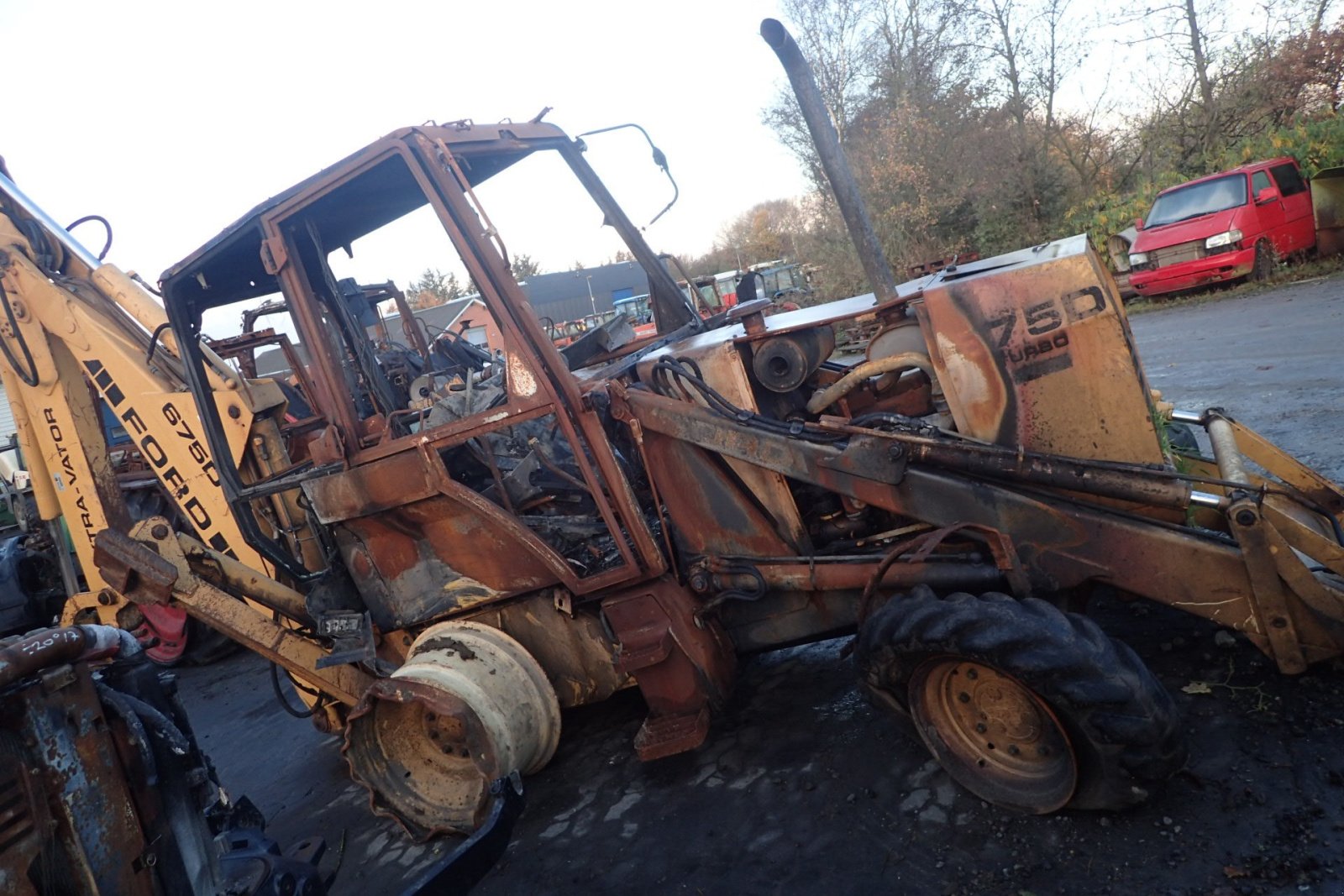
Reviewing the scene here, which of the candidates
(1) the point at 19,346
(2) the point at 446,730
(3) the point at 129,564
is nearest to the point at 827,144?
(2) the point at 446,730

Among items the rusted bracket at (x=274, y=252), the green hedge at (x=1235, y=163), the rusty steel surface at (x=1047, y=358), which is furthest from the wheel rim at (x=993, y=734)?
the green hedge at (x=1235, y=163)

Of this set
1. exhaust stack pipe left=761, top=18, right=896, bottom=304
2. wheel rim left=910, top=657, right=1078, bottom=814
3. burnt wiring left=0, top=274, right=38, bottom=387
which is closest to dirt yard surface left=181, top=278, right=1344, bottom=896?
wheel rim left=910, top=657, right=1078, bottom=814

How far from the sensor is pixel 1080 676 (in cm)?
247

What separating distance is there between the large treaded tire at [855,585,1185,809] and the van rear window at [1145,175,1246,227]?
12.7 meters

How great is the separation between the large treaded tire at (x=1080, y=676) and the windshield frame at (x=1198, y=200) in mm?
12714

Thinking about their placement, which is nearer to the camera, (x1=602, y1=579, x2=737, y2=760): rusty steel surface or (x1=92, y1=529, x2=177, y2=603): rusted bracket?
(x1=602, y1=579, x2=737, y2=760): rusty steel surface

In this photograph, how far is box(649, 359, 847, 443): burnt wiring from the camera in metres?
3.24

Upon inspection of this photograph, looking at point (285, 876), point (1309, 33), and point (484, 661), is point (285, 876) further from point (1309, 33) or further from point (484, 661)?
point (1309, 33)

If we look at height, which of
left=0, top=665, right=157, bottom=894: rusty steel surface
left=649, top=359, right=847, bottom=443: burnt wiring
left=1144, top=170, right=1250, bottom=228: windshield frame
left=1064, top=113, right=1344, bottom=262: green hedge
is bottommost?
Answer: left=0, top=665, right=157, bottom=894: rusty steel surface

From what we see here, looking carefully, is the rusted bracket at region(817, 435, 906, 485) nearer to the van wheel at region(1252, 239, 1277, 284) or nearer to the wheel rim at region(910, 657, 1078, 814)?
the wheel rim at region(910, 657, 1078, 814)

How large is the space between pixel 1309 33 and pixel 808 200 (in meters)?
12.9

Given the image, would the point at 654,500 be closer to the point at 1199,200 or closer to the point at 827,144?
the point at 827,144

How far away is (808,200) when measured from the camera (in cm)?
2658

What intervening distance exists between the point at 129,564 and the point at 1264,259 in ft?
47.4
